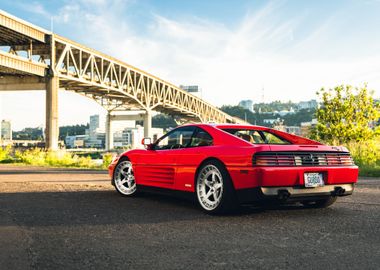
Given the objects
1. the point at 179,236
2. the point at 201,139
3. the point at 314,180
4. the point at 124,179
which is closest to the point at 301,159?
the point at 314,180

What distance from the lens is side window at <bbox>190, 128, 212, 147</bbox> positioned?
5.74 meters

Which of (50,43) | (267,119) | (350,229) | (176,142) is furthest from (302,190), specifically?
(267,119)

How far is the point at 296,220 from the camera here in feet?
16.5

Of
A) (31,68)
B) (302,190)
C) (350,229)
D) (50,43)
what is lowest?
(350,229)

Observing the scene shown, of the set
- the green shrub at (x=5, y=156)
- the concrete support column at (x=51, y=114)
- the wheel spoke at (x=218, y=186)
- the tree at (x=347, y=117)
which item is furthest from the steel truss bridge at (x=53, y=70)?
the wheel spoke at (x=218, y=186)

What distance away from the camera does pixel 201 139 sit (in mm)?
5883

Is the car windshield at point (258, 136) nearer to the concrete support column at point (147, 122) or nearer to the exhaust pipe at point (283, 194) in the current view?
the exhaust pipe at point (283, 194)

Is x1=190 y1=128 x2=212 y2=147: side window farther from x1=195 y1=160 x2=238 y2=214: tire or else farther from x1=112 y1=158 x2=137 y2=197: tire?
x1=112 y1=158 x2=137 y2=197: tire

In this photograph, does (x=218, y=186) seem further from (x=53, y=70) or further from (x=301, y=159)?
(x=53, y=70)

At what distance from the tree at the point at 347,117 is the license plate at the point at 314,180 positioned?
15.6 metres

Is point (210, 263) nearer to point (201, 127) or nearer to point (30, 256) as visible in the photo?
point (30, 256)

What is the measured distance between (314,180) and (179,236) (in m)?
2.04

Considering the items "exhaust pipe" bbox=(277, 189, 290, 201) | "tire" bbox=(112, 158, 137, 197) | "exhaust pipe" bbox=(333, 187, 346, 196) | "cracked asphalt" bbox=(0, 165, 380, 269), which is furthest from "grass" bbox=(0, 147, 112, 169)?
"exhaust pipe" bbox=(277, 189, 290, 201)

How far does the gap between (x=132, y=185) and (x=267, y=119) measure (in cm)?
19682
